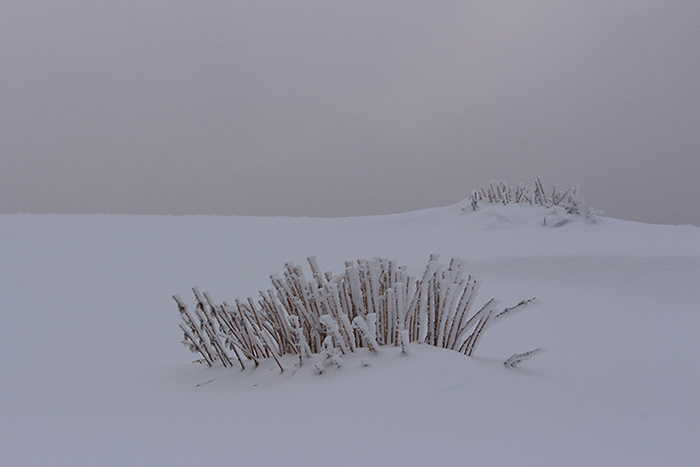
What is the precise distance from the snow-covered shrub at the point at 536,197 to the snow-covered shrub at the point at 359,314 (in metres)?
5.38

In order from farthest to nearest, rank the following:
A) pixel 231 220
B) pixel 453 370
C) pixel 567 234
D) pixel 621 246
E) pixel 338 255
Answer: pixel 231 220
pixel 338 255
pixel 567 234
pixel 621 246
pixel 453 370

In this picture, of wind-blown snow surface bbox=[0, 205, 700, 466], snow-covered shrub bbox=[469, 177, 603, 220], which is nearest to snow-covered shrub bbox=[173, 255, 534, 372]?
wind-blown snow surface bbox=[0, 205, 700, 466]

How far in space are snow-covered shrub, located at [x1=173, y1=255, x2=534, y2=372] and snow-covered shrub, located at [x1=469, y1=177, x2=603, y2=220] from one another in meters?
5.38

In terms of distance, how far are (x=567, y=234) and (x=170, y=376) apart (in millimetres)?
5128

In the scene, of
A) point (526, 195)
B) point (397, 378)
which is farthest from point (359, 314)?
point (526, 195)

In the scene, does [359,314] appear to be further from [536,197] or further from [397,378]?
[536,197]

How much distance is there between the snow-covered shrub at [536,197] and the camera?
23.0 feet

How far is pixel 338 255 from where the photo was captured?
6.87 meters

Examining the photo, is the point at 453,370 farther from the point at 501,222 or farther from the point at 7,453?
the point at 501,222

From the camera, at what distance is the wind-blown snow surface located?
129cm

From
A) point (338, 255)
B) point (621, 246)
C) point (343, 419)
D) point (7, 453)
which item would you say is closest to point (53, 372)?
point (7, 453)

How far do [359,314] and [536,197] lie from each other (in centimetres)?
647

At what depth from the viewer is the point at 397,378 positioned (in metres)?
1.59

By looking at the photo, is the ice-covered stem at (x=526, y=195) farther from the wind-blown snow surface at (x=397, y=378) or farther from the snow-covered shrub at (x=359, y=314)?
the snow-covered shrub at (x=359, y=314)
